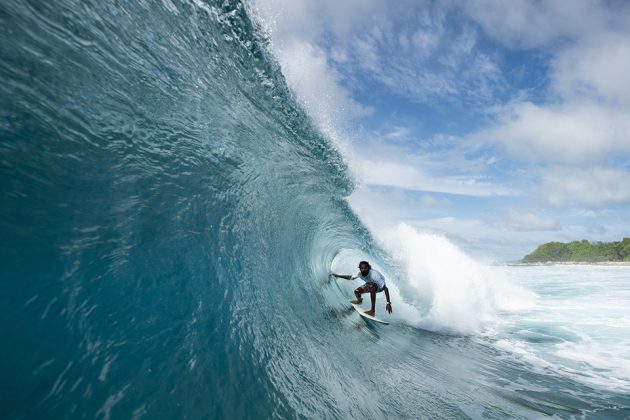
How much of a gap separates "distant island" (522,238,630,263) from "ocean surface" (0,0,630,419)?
10198cm

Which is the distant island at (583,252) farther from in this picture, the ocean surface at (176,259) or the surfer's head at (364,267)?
the ocean surface at (176,259)

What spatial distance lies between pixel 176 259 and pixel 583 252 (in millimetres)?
116960

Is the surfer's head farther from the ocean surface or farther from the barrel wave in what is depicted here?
the barrel wave

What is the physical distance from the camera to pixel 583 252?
9125 centimetres

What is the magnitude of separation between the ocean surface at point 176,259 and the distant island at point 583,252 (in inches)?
4015

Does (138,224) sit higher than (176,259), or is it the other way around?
(138,224)

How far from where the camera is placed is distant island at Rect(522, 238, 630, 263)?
269 ft

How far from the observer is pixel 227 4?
4.07 meters

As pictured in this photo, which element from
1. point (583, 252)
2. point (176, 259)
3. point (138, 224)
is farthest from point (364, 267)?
point (583, 252)

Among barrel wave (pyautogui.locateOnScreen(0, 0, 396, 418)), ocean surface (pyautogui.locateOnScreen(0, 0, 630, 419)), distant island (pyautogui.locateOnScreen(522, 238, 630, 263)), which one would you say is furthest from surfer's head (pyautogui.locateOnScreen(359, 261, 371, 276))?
distant island (pyautogui.locateOnScreen(522, 238, 630, 263))

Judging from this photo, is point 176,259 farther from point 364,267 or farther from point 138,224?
point 364,267

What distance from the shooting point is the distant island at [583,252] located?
82125mm

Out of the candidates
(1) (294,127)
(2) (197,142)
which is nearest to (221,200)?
(2) (197,142)

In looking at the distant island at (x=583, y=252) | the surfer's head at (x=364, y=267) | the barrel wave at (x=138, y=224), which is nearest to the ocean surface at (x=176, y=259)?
the barrel wave at (x=138, y=224)
